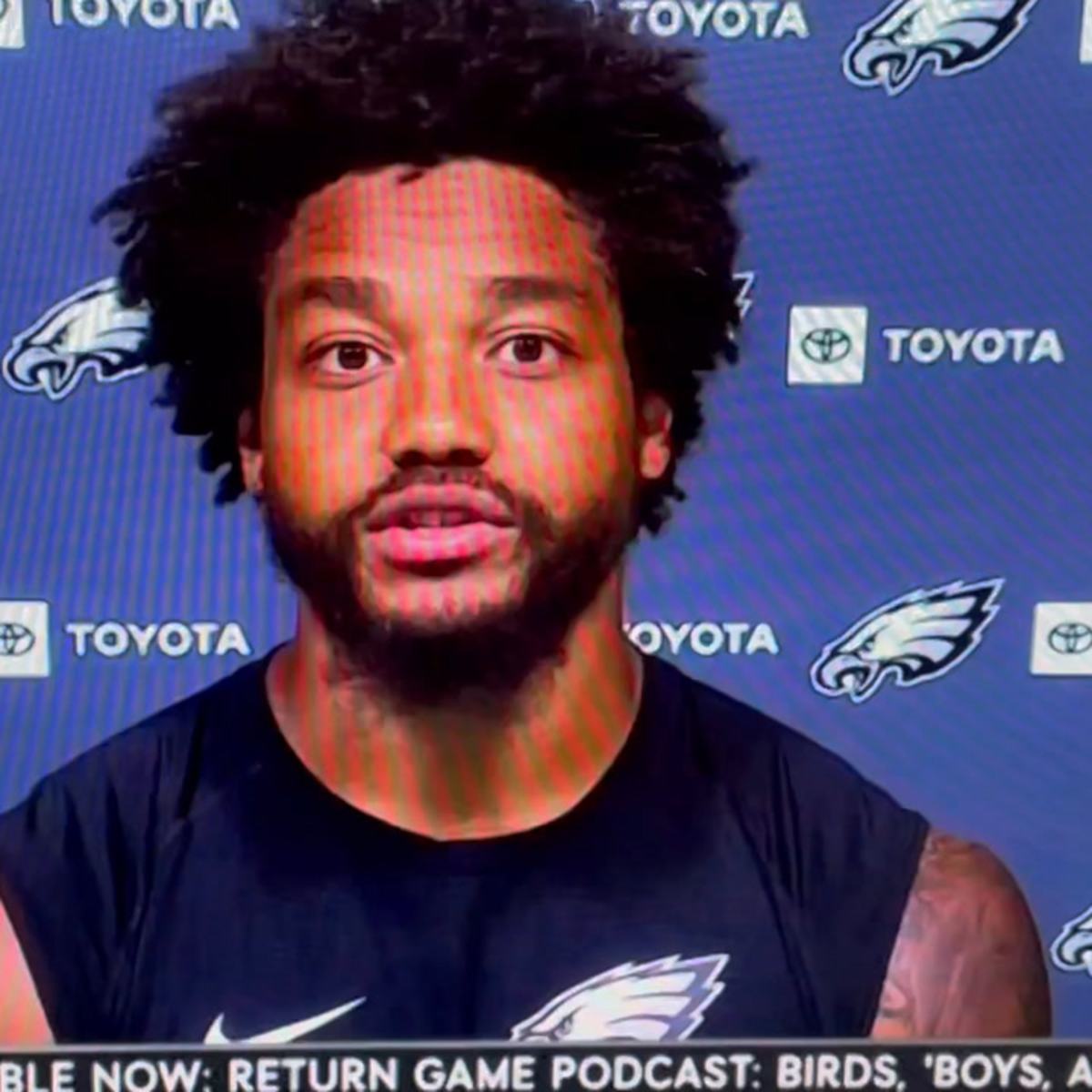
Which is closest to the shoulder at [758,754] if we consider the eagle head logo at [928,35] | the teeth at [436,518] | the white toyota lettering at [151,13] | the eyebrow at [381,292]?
the teeth at [436,518]

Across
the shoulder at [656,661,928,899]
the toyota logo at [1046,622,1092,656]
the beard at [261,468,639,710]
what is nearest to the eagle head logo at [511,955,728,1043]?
the shoulder at [656,661,928,899]

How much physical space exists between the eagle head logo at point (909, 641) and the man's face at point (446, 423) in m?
0.21

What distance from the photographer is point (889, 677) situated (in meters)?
1.33

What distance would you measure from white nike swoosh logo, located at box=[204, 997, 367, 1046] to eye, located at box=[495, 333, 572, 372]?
0.56 meters

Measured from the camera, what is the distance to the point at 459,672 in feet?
4.33

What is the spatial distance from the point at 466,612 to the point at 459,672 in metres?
0.05

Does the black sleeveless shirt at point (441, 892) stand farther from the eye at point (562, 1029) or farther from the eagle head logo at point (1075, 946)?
the eagle head logo at point (1075, 946)

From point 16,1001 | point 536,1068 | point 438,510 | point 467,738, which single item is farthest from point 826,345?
point 16,1001

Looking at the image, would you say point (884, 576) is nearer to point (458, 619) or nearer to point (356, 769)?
point (458, 619)

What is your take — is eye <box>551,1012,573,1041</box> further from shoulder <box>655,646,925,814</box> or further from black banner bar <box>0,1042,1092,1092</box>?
shoulder <box>655,646,925,814</box>

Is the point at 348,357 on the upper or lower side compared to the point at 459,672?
upper

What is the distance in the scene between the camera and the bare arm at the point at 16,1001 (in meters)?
1.36

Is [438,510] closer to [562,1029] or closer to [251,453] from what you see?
[251,453]

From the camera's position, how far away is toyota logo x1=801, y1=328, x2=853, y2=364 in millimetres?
1242
